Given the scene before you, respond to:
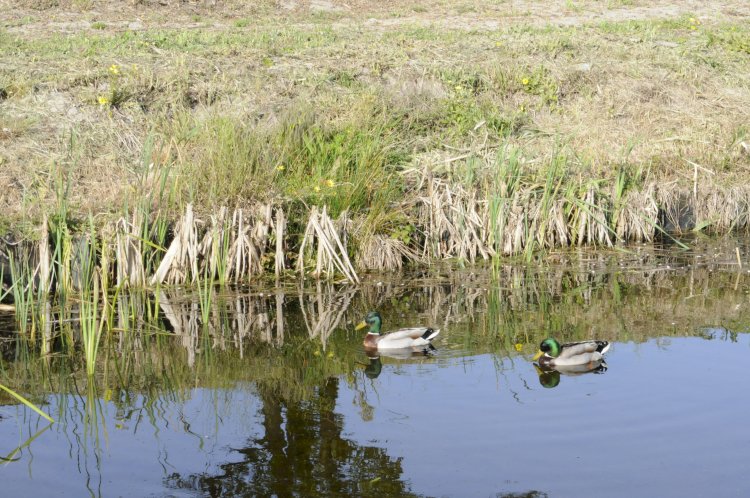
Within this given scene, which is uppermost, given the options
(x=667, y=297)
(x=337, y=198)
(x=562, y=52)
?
(x=562, y=52)

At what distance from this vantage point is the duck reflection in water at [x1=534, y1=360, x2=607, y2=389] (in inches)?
312

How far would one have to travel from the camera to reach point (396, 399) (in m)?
7.44

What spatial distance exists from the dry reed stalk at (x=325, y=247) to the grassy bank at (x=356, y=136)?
0.03 meters

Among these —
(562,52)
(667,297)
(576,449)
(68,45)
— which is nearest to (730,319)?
(667,297)

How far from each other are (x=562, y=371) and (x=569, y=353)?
16cm

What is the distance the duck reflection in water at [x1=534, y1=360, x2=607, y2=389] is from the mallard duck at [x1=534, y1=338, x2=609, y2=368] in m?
0.03

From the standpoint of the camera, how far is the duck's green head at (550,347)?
8125 mm

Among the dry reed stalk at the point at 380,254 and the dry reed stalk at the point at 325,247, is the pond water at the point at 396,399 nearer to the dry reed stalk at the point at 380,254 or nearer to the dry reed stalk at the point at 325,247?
the dry reed stalk at the point at 325,247

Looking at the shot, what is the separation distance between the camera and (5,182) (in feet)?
37.2

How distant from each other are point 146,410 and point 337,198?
4439 mm

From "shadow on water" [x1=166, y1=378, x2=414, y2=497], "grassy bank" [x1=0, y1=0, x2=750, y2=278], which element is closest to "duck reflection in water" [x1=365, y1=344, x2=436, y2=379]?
"shadow on water" [x1=166, y1=378, x2=414, y2=497]

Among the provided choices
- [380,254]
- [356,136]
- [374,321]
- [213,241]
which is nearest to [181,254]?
[213,241]

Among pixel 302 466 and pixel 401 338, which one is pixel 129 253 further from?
pixel 302 466

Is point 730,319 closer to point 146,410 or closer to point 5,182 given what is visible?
point 146,410
